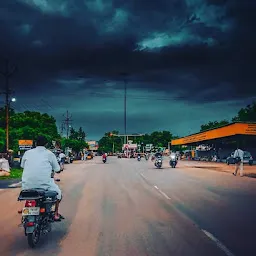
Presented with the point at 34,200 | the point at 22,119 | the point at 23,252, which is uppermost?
the point at 22,119

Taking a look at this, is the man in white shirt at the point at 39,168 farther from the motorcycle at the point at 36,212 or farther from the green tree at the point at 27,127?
the green tree at the point at 27,127

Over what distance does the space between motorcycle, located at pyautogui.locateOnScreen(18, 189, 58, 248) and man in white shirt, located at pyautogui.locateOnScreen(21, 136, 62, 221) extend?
0.17 m

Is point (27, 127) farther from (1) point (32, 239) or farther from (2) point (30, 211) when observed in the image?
(1) point (32, 239)

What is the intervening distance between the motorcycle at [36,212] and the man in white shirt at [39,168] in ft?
0.55

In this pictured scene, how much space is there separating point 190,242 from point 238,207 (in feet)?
17.4

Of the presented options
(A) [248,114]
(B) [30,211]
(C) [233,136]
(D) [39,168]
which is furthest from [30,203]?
(A) [248,114]

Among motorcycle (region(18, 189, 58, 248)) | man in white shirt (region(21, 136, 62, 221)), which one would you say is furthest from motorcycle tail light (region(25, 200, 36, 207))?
man in white shirt (region(21, 136, 62, 221))

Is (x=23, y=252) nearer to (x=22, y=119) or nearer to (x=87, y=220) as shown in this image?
(x=87, y=220)

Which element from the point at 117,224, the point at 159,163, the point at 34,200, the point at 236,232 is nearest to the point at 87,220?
the point at 117,224

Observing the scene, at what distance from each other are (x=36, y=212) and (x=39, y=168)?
91cm

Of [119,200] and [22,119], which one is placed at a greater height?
[22,119]

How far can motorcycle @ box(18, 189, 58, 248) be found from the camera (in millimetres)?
7219

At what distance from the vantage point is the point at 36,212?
7348mm

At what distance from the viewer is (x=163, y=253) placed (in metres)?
6.70
